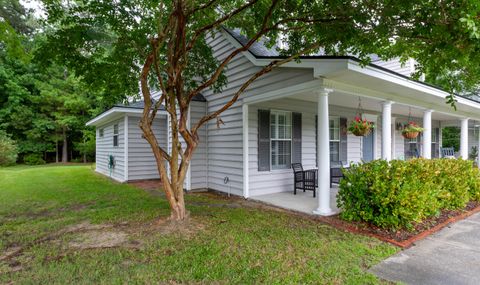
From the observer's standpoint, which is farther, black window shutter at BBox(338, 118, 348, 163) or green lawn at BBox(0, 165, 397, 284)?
black window shutter at BBox(338, 118, 348, 163)

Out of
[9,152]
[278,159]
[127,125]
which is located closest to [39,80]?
[9,152]

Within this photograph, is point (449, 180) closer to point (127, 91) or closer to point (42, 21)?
point (127, 91)

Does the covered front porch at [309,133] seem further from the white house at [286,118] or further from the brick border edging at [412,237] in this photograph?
the brick border edging at [412,237]

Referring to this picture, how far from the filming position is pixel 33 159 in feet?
67.3

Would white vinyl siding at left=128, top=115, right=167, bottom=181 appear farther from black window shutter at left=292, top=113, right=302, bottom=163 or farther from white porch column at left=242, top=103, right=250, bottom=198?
Result: black window shutter at left=292, top=113, right=302, bottom=163

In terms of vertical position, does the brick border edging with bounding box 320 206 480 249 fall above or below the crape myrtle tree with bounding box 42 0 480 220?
below

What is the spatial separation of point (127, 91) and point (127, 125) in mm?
4174

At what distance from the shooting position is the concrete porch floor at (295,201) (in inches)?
216

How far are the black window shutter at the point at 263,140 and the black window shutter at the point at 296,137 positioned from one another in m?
0.88

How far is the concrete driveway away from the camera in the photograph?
9.07ft

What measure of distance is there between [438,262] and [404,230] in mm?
1015

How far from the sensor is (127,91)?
18.9ft

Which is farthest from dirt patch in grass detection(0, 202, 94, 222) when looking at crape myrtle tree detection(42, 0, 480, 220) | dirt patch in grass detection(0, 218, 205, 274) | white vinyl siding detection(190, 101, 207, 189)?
white vinyl siding detection(190, 101, 207, 189)

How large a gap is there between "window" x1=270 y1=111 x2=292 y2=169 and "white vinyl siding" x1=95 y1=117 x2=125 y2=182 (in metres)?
5.96
